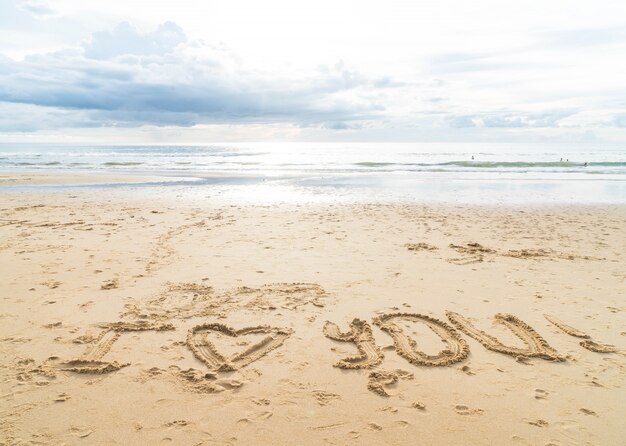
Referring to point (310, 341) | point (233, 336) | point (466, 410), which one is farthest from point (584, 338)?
point (233, 336)

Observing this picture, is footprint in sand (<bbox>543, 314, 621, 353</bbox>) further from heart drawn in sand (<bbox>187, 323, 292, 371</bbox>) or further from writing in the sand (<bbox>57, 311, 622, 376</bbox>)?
heart drawn in sand (<bbox>187, 323, 292, 371</bbox>)

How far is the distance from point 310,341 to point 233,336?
948mm

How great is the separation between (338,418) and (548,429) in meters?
1.77

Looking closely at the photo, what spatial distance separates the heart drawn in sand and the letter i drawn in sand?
439 millimetres

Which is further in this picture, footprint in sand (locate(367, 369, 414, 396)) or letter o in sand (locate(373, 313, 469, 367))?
letter o in sand (locate(373, 313, 469, 367))

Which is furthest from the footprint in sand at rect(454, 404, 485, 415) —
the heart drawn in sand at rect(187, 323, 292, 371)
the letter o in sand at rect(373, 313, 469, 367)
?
the heart drawn in sand at rect(187, 323, 292, 371)

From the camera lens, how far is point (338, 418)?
3305 millimetres

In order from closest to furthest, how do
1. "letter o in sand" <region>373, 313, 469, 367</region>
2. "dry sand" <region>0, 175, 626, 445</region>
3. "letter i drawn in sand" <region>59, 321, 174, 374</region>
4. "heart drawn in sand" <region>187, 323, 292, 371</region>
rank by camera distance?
"dry sand" <region>0, 175, 626, 445</region> → "letter i drawn in sand" <region>59, 321, 174, 374</region> → "heart drawn in sand" <region>187, 323, 292, 371</region> → "letter o in sand" <region>373, 313, 469, 367</region>

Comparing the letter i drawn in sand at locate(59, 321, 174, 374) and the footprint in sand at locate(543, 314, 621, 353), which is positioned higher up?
the footprint in sand at locate(543, 314, 621, 353)

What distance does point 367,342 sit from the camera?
179 inches

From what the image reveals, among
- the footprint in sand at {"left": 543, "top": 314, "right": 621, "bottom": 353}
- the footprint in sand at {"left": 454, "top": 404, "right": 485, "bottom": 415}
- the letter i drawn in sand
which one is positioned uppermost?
the footprint in sand at {"left": 543, "top": 314, "right": 621, "bottom": 353}

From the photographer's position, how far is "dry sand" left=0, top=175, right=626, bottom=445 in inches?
128

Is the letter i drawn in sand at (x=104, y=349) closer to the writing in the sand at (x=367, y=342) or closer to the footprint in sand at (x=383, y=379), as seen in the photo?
the writing in the sand at (x=367, y=342)

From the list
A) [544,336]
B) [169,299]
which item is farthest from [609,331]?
[169,299]
